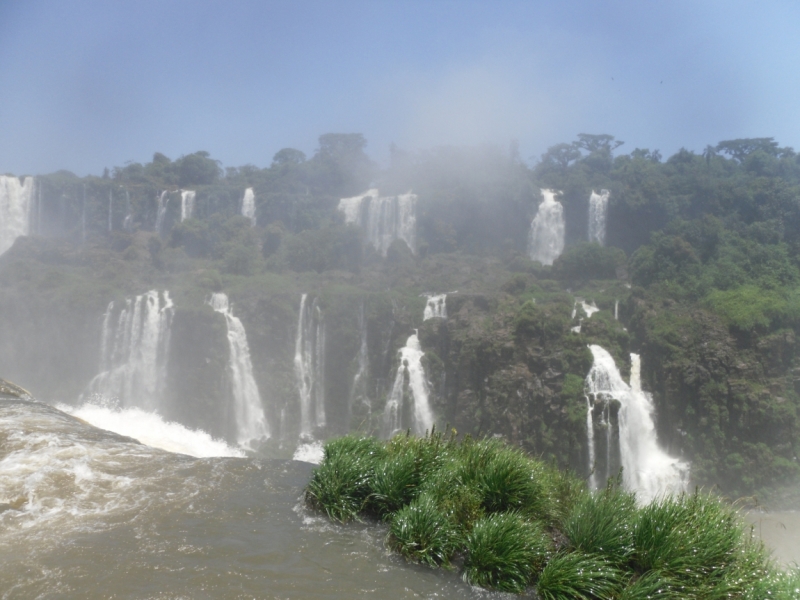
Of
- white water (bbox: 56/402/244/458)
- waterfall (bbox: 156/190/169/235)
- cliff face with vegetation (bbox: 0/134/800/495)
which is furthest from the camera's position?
waterfall (bbox: 156/190/169/235)

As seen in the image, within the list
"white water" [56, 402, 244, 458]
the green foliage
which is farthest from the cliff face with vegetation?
"white water" [56, 402, 244, 458]

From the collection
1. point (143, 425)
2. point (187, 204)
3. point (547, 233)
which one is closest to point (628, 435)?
point (547, 233)

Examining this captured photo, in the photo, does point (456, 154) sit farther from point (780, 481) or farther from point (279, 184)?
point (780, 481)

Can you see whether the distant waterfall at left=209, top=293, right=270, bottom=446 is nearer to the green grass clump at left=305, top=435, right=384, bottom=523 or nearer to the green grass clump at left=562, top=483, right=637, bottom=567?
the green grass clump at left=305, top=435, right=384, bottom=523

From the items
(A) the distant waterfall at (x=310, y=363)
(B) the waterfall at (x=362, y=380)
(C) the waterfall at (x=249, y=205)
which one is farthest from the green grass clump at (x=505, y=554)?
(C) the waterfall at (x=249, y=205)

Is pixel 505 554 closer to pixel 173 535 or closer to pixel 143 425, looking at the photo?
pixel 173 535

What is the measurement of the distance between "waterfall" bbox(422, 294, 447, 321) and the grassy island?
22.5 meters

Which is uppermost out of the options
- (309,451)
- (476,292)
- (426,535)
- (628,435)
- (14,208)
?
(14,208)

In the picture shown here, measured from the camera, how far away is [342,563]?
664cm

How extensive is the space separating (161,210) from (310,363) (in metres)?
24.4

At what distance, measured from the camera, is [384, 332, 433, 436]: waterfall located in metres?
28.6

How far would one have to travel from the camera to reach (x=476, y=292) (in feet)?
108

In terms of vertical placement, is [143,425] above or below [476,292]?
below

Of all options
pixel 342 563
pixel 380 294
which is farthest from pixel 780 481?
pixel 342 563
